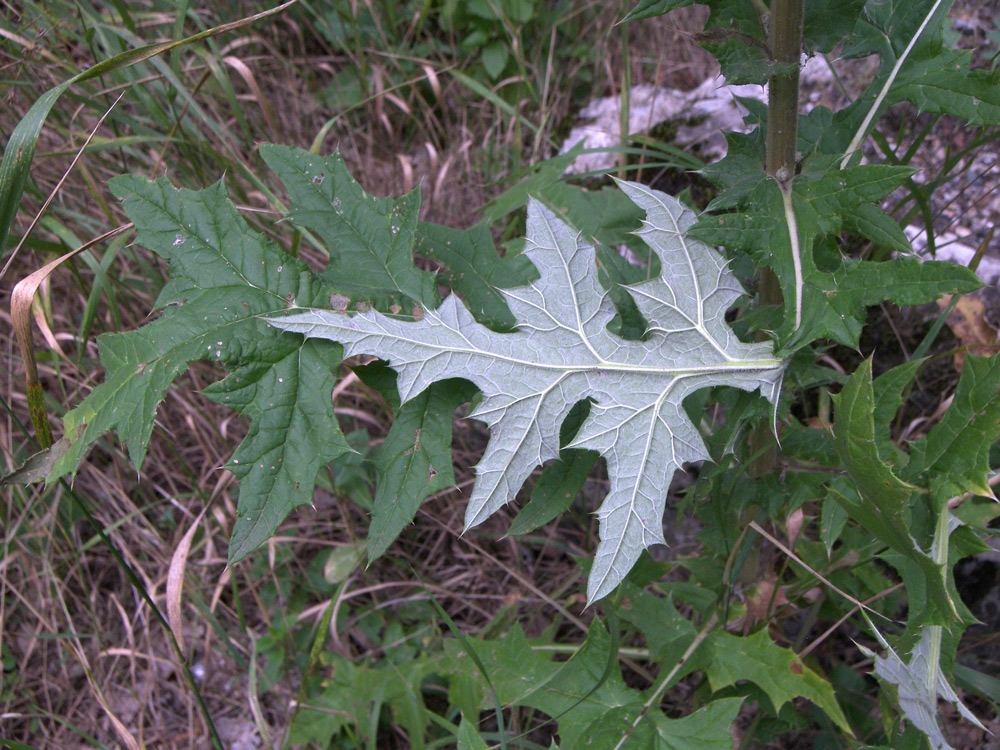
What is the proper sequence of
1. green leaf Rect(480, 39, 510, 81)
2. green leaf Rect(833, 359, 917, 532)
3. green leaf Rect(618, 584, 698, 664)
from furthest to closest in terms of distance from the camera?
green leaf Rect(480, 39, 510, 81), green leaf Rect(618, 584, 698, 664), green leaf Rect(833, 359, 917, 532)

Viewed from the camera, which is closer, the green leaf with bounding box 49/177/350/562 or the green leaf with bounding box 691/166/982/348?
the green leaf with bounding box 691/166/982/348

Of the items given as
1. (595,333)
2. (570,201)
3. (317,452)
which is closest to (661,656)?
(595,333)

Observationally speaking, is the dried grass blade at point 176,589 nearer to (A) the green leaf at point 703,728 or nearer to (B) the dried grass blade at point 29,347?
(B) the dried grass blade at point 29,347

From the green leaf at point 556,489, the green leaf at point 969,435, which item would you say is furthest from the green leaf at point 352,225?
the green leaf at point 969,435

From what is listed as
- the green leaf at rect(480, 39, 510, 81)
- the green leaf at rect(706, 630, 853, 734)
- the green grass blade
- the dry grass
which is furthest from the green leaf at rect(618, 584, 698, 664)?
the green leaf at rect(480, 39, 510, 81)

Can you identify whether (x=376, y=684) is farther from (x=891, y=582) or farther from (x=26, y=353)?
(x=891, y=582)

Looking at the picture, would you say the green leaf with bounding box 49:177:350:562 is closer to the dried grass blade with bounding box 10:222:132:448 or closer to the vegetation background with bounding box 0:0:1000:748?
the dried grass blade with bounding box 10:222:132:448
